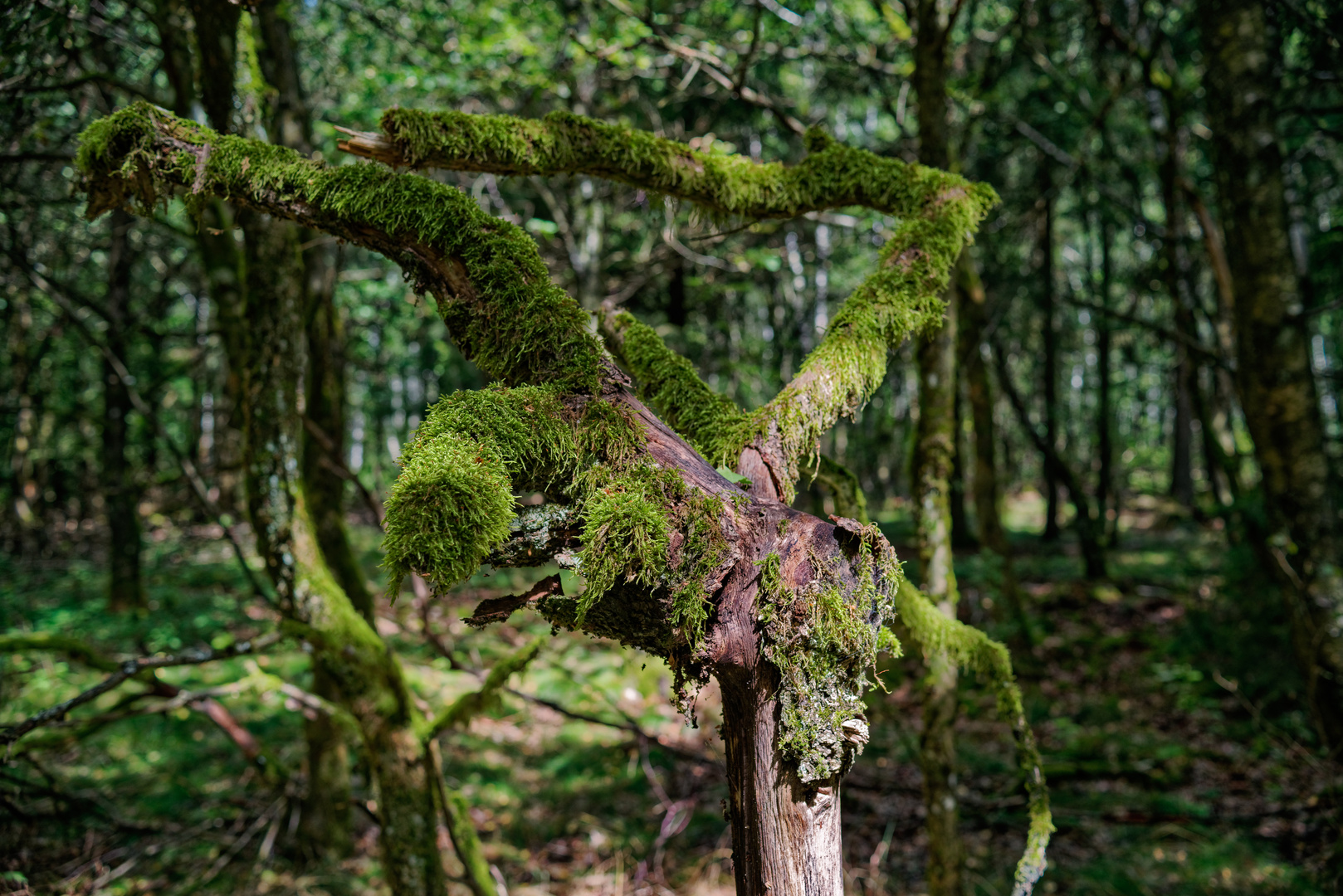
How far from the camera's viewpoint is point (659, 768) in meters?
7.57

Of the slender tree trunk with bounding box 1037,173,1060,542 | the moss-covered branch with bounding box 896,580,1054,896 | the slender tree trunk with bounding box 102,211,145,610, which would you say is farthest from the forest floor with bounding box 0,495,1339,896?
the slender tree trunk with bounding box 1037,173,1060,542

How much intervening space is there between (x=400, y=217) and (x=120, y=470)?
11259 millimetres

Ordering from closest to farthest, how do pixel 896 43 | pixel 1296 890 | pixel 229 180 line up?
pixel 229 180
pixel 1296 890
pixel 896 43

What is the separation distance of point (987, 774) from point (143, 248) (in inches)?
460

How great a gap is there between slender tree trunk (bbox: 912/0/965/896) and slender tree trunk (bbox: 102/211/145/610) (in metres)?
10.0

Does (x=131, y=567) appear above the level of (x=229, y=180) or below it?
below

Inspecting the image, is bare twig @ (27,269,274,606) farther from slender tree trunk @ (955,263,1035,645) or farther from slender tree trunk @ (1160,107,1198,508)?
slender tree trunk @ (955,263,1035,645)

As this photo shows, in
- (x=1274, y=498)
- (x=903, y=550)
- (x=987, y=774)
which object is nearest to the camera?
(x=1274, y=498)

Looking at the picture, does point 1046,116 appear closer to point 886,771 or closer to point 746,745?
point 886,771

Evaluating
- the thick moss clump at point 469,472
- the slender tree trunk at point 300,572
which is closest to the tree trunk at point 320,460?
the slender tree trunk at point 300,572

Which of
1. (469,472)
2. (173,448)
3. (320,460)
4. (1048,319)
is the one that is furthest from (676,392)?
(1048,319)

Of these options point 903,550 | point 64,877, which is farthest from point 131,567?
point 903,550

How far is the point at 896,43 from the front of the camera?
6555 mm

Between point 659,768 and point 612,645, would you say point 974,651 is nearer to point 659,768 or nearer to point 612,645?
point 659,768
